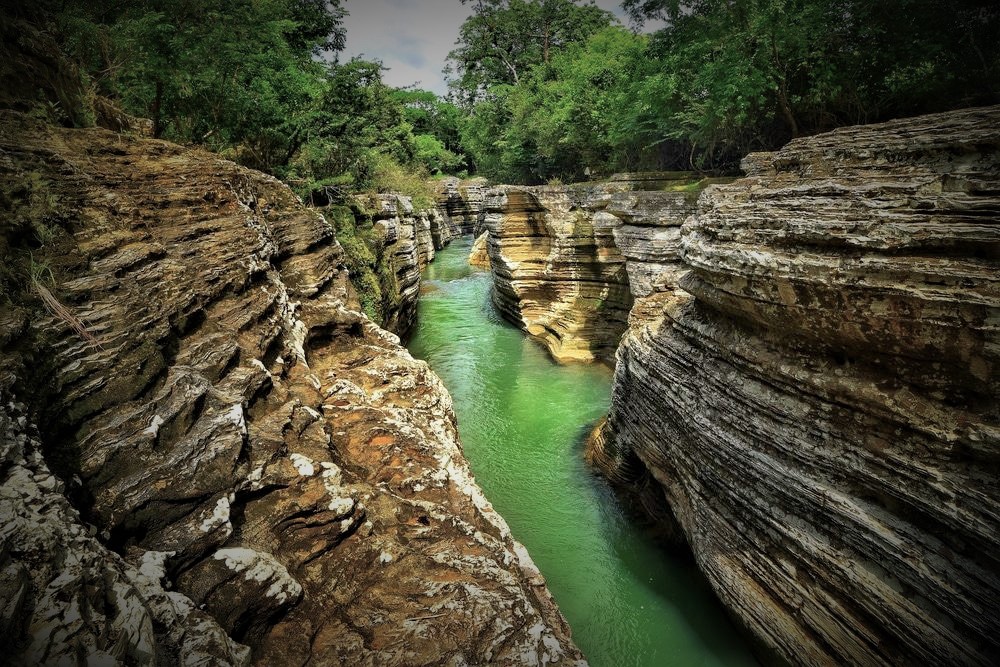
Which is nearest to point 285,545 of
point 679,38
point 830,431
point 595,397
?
point 830,431

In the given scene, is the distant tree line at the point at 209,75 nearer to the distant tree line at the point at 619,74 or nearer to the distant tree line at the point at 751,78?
the distant tree line at the point at 619,74

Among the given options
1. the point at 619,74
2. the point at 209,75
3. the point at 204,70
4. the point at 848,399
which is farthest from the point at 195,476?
the point at 619,74

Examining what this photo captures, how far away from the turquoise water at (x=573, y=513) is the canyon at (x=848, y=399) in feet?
2.61

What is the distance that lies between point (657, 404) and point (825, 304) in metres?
2.75

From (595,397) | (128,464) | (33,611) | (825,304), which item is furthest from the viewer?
(595,397)

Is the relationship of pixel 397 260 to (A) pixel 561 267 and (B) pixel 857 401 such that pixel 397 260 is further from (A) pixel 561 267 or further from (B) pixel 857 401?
(B) pixel 857 401

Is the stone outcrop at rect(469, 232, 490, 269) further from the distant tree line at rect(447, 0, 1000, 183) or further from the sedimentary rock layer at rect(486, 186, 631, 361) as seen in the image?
the sedimentary rock layer at rect(486, 186, 631, 361)

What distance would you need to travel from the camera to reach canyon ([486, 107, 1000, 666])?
131 inches

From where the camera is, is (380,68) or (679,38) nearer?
(679,38)

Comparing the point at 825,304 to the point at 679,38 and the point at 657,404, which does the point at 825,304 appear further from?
the point at 679,38

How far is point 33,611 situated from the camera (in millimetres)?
1918

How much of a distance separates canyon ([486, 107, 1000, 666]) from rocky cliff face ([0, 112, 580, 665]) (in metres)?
2.64

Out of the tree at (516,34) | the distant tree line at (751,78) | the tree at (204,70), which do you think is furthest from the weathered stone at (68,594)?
the tree at (516,34)

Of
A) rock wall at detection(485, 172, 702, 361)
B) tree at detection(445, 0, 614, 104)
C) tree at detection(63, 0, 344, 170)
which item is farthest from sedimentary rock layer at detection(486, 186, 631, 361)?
tree at detection(445, 0, 614, 104)
